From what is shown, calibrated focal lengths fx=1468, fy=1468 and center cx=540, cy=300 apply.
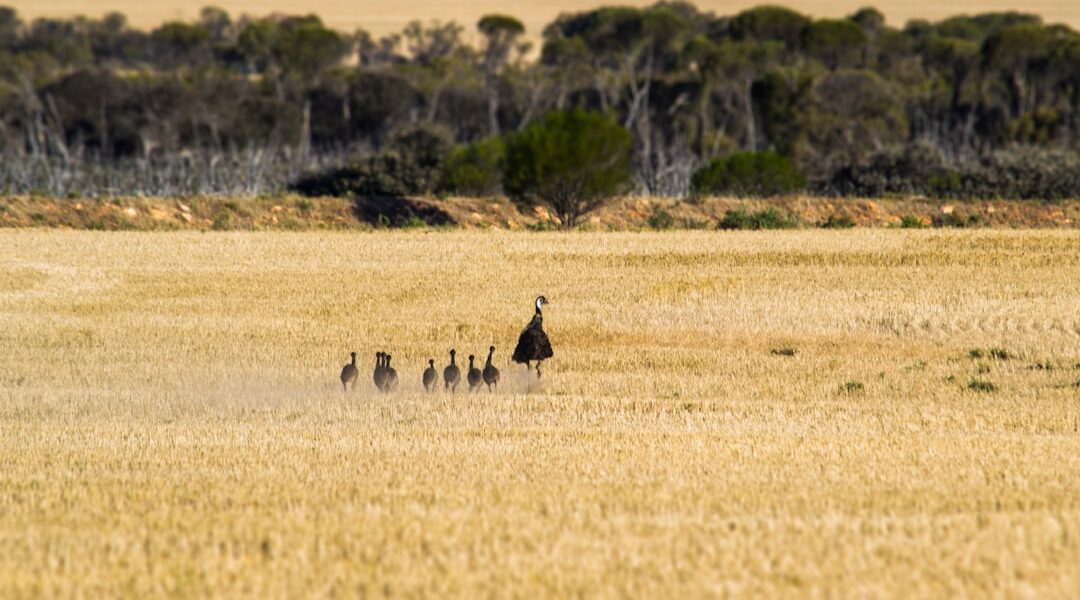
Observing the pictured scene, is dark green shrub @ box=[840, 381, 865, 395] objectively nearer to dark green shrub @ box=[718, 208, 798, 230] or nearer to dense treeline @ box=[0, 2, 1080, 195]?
dark green shrub @ box=[718, 208, 798, 230]

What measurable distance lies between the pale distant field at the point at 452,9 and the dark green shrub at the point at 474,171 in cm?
11019

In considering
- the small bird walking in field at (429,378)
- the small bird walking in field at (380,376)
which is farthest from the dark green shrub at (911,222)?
the small bird walking in field at (380,376)

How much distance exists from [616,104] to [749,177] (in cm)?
3985

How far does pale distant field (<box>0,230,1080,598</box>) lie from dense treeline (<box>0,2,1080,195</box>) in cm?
2943

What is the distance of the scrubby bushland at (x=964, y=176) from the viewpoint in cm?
5428

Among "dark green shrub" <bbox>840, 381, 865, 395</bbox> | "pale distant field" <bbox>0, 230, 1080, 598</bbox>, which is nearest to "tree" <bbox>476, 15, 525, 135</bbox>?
"pale distant field" <bbox>0, 230, 1080, 598</bbox>

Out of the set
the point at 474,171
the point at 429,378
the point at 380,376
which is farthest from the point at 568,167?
the point at 380,376

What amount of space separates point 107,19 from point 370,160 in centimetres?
10922

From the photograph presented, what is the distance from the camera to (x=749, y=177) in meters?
60.7

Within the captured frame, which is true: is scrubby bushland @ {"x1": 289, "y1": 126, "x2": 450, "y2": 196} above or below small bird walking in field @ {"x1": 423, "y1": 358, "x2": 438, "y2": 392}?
below

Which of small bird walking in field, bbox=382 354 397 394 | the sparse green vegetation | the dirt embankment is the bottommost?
the dirt embankment

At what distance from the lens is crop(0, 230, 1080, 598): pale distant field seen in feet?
32.4

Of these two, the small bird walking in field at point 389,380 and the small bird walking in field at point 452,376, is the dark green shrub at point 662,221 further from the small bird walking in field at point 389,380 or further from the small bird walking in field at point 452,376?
the small bird walking in field at point 389,380

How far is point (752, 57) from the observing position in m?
102
